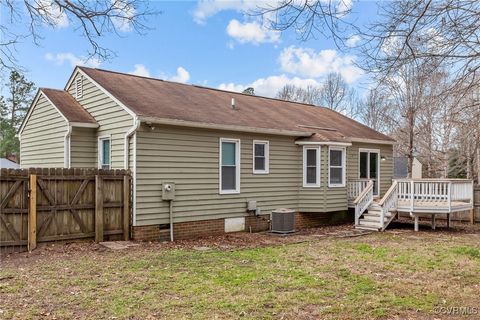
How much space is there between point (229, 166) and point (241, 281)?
6.14 m

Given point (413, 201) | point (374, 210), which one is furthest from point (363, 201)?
point (413, 201)

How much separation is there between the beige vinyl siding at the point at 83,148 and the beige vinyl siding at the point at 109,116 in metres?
0.23

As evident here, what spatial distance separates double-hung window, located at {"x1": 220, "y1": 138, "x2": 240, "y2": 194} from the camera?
12.2m

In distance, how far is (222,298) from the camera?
559 cm

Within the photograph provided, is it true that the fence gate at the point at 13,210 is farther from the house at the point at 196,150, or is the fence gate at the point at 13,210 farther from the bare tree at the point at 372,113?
the bare tree at the point at 372,113

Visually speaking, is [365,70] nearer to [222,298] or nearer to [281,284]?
[281,284]

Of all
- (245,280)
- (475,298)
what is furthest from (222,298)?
(475,298)

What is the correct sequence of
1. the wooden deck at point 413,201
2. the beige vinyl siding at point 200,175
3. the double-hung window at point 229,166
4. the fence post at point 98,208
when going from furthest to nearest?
the wooden deck at point 413,201 → the double-hung window at point 229,166 → the beige vinyl siding at point 200,175 → the fence post at point 98,208

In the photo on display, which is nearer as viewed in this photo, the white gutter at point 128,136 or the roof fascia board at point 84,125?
the white gutter at point 128,136

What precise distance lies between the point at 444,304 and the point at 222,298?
295cm

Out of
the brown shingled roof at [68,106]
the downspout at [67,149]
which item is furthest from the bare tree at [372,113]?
the downspout at [67,149]

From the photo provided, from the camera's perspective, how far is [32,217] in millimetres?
8734

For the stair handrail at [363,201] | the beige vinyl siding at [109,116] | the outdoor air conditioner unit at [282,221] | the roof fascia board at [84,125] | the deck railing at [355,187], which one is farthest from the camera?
the deck railing at [355,187]

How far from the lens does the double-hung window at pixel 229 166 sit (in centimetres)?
1223
